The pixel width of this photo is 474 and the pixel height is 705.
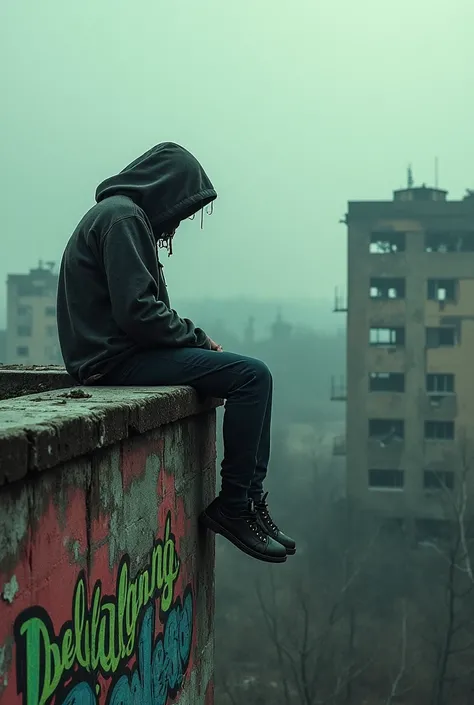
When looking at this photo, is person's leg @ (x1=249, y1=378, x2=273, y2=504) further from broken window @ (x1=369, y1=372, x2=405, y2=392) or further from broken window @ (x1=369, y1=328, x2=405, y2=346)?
broken window @ (x1=369, y1=328, x2=405, y2=346)

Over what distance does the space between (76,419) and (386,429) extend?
44.6 m

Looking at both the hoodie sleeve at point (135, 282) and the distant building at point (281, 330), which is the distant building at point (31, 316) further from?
the hoodie sleeve at point (135, 282)

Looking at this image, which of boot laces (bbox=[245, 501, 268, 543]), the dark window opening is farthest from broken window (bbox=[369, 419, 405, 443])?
boot laces (bbox=[245, 501, 268, 543])

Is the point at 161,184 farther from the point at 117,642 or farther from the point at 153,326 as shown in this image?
the point at 117,642

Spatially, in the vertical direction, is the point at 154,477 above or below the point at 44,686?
above

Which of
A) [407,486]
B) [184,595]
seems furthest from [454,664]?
[184,595]

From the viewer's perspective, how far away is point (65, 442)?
247cm

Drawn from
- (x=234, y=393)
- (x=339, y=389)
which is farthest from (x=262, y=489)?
(x=339, y=389)

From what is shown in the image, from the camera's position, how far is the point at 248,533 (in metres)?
4.21

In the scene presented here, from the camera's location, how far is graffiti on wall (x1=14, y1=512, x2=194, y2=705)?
92.8 inches

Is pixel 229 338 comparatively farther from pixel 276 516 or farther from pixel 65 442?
pixel 65 442

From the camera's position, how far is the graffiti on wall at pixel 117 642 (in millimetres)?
2357

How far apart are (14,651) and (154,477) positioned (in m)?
1.46

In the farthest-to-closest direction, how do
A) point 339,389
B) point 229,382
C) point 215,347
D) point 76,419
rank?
point 339,389, point 215,347, point 229,382, point 76,419
